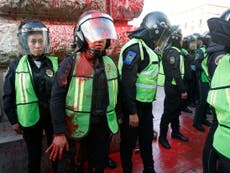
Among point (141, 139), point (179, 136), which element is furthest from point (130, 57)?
point (179, 136)

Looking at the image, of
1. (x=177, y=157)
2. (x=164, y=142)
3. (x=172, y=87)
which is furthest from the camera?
(x=172, y=87)

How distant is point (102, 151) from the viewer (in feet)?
6.86

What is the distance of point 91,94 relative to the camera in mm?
1927

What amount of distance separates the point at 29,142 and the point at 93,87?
91cm

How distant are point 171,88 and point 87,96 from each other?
225cm

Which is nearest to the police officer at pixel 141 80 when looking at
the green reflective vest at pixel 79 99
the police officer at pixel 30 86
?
the green reflective vest at pixel 79 99

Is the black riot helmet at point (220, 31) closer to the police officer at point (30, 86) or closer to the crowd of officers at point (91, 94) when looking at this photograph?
the crowd of officers at point (91, 94)

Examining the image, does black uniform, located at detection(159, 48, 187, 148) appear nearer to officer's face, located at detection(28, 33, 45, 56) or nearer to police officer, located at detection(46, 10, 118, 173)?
police officer, located at detection(46, 10, 118, 173)

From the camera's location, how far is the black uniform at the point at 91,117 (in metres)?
1.87

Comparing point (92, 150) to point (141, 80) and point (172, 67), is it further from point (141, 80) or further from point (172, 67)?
point (172, 67)

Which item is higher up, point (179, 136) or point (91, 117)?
point (91, 117)

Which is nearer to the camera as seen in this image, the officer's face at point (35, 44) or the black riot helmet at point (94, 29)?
the black riot helmet at point (94, 29)

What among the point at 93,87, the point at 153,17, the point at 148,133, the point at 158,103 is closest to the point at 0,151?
the point at 93,87

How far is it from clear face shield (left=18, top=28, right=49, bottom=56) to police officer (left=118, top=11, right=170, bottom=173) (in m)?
0.83
